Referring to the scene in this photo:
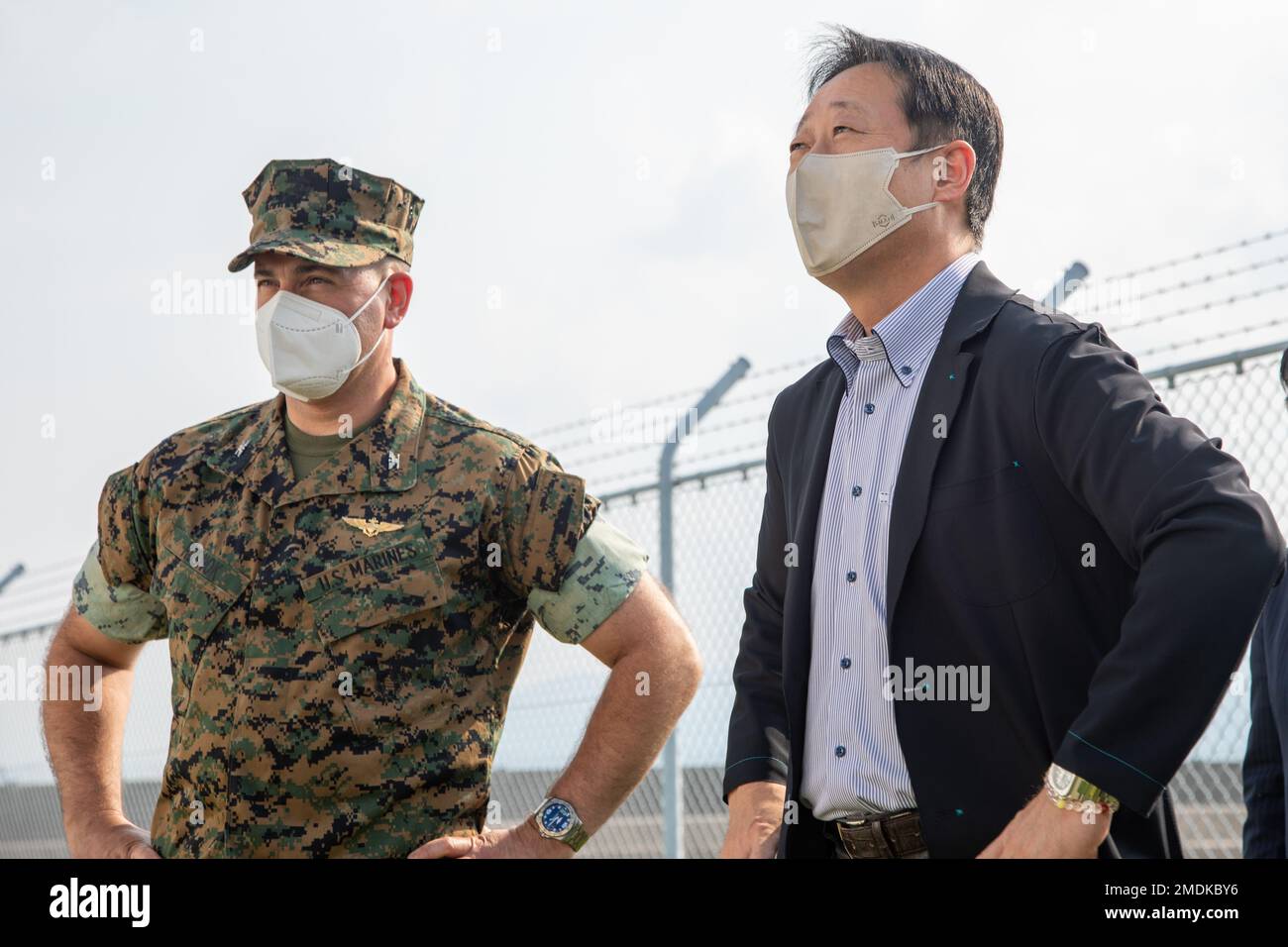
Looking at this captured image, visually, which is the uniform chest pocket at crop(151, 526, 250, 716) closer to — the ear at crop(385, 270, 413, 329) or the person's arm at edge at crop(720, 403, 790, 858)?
the ear at crop(385, 270, 413, 329)

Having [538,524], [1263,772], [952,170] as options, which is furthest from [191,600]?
[1263,772]

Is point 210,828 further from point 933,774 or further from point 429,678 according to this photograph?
point 933,774

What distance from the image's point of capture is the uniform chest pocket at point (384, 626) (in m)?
2.98

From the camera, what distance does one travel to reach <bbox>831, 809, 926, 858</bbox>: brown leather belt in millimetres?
2439

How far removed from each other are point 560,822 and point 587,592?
0.48 metres

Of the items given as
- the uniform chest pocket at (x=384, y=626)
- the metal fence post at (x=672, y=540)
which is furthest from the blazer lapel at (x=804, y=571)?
the metal fence post at (x=672, y=540)

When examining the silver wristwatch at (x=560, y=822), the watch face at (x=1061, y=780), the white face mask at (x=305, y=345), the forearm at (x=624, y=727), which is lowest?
the silver wristwatch at (x=560, y=822)

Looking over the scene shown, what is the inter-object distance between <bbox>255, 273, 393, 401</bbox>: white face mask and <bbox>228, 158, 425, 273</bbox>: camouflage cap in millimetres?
118

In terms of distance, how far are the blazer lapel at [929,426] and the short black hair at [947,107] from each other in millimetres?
350

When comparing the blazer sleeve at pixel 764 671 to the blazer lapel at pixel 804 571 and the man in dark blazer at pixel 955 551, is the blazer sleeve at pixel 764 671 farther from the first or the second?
the blazer lapel at pixel 804 571

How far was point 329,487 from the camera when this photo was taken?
3.21 metres

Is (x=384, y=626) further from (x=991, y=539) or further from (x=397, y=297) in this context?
(x=991, y=539)

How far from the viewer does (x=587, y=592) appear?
3105 mm
